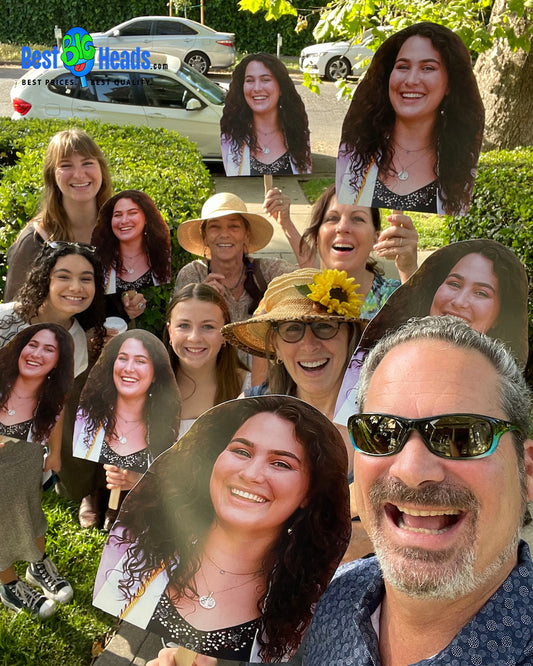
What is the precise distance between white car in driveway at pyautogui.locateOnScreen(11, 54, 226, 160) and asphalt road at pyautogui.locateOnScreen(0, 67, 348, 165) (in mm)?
2131

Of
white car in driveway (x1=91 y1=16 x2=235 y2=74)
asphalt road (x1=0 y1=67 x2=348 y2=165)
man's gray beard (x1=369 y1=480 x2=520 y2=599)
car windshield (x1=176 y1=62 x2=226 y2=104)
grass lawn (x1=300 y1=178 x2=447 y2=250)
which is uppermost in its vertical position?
white car in driveway (x1=91 y1=16 x2=235 y2=74)

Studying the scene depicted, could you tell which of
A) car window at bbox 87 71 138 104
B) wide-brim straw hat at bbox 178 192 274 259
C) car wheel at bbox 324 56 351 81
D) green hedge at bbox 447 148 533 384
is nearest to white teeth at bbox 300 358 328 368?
wide-brim straw hat at bbox 178 192 274 259

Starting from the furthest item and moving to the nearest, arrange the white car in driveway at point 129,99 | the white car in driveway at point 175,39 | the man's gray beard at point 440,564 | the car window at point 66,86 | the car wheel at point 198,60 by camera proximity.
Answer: the car wheel at point 198,60, the white car in driveway at point 175,39, the car window at point 66,86, the white car in driveway at point 129,99, the man's gray beard at point 440,564

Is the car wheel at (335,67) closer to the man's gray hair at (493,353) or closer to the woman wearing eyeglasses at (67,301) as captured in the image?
the woman wearing eyeglasses at (67,301)

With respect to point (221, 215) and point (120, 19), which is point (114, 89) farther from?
point (120, 19)

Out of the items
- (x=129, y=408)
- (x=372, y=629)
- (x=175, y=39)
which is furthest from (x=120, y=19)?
(x=372, y=629)

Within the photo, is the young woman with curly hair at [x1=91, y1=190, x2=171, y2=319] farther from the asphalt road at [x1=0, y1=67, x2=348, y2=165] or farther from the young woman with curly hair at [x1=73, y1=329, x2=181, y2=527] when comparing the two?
the asphalt road at [x1=0, y1=67, x2=348, y2=165]

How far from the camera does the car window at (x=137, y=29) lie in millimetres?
19922

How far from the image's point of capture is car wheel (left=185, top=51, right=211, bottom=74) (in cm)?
2053

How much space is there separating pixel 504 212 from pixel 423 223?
3.67m

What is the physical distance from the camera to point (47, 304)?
124 inches

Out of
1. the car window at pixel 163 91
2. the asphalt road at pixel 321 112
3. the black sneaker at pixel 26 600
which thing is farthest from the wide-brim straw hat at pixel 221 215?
the asphalt road at pixel 321 112

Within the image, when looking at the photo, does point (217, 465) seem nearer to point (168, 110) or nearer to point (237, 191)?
point (237, 191)

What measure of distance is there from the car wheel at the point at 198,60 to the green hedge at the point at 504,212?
15468 millimetres
